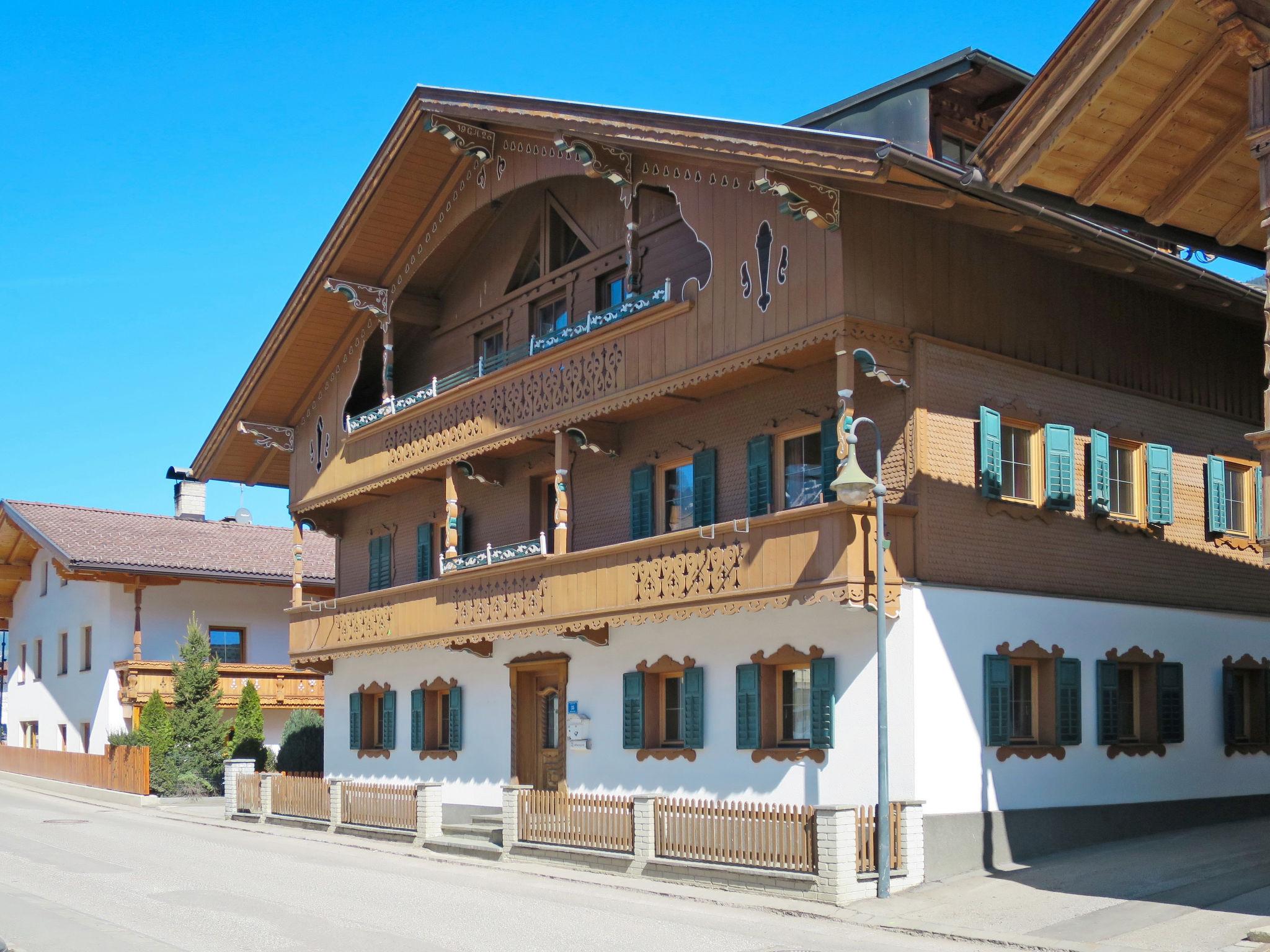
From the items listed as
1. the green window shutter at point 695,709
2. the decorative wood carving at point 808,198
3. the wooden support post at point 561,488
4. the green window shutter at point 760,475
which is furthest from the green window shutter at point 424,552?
the decorative wood carving at point 808,198

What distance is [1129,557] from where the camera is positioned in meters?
20.4

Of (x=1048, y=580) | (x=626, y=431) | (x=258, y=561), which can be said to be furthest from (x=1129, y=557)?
(x=258, y=561)

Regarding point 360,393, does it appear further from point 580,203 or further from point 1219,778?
point 1219,778

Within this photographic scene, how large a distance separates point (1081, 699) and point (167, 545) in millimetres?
29279

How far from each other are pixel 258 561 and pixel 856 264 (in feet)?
91.5

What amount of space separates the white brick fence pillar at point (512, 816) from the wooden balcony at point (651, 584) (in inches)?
100

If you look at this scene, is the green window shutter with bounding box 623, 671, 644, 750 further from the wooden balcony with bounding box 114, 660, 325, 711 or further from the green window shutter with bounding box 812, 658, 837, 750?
the wooden balcony with bounding box 114, 660, 325, 711

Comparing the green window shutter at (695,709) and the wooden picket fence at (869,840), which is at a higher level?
the green window shutter at (695,709)

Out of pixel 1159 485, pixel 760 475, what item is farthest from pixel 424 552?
pixel 1159 485

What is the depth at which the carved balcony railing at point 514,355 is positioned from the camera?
2097 centimetres

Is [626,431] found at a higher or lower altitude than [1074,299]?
lower

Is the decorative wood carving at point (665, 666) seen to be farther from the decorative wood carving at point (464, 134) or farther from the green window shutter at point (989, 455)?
the decorative wood carving at point (464, 134)

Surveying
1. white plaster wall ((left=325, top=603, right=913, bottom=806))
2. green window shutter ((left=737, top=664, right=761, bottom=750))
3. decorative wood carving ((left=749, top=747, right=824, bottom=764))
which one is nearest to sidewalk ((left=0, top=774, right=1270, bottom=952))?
white plaster wall ((left=325, top=603, right=913, bottom=806))

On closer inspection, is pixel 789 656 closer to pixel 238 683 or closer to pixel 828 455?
pixel 828 455
